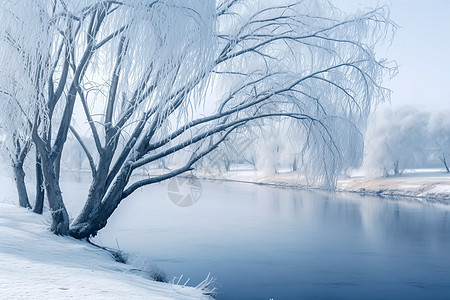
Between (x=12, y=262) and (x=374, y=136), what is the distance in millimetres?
35372

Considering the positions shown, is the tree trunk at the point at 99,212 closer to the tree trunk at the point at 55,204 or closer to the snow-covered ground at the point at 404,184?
the tree trunk at the point at 55,204

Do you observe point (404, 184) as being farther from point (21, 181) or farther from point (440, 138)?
point (21, 181)

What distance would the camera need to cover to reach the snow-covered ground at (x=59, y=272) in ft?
13.9

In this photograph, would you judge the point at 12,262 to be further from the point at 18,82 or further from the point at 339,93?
the point at 339,93

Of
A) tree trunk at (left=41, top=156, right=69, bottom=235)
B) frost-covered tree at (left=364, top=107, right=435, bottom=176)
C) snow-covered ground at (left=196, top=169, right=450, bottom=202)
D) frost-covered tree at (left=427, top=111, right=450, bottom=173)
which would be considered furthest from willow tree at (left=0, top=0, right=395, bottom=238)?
frost-covered tree at (left=427, top=111, right=450, bottom=173)

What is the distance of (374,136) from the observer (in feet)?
123

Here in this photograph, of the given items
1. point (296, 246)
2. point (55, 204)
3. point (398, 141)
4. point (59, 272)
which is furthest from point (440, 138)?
point (59, 272)

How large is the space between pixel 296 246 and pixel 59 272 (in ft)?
34.8

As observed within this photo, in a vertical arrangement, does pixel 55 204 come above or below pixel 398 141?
below

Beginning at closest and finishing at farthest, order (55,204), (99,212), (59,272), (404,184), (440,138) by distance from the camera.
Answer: (59,272) < (55,204) < (99,212) < (404,184) < (440,138)

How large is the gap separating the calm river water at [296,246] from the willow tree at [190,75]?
151 cm

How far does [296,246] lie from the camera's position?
1477 cm

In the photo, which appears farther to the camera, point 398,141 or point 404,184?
point 398,141

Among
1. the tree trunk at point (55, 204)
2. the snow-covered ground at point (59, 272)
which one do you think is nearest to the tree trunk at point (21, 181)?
the snow-covered ground at point (59, 272)
